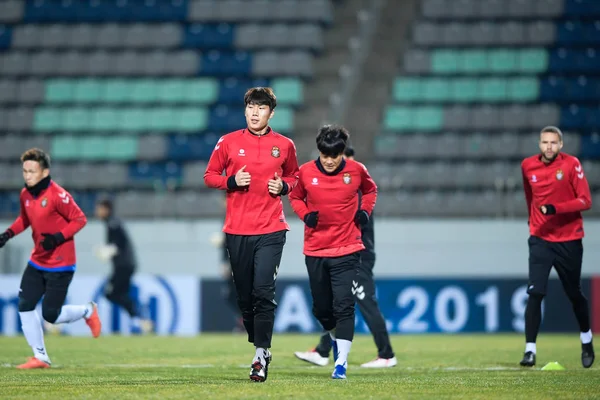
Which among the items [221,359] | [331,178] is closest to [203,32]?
[221,359]

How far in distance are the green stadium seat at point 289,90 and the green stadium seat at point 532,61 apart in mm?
5027

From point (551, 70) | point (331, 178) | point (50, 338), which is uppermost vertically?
point (551, 70)

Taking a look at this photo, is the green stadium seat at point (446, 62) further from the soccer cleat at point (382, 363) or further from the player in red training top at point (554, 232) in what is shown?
the soccer cleat at point (382, 363)

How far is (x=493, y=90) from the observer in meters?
23.9

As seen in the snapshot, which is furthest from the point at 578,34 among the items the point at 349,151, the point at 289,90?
the point at 349,151

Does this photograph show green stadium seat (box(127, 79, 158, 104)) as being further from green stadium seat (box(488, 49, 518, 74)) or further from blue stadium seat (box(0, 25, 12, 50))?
green stadium seat (box(488, 49, 518, 74))

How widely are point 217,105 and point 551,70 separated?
25.0 feet

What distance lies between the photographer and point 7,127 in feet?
81.9

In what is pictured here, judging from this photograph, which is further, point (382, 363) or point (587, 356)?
point (382, 363)

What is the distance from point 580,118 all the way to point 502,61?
7.75 ft

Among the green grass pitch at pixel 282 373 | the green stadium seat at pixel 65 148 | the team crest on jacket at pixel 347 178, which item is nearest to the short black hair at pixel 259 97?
the team crest on jacket at pixel 347 178

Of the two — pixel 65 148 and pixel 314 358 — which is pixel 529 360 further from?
pixel 65 148

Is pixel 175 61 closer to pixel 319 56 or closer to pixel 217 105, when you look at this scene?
pixel 217 105

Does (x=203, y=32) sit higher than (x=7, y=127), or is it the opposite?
(x=203, y=32)
